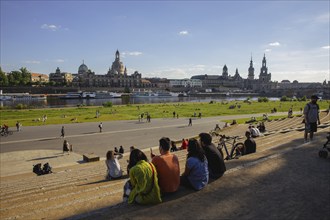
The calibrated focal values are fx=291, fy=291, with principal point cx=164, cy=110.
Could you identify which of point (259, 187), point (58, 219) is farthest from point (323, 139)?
point (58, 219)

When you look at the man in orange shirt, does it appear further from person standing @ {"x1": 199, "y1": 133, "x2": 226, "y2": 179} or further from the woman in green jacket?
person standing @ {"x1": 199, "y1": 133, "x2": 226, "y2": 179}

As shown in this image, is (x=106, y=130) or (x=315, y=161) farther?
(x=106, y=130)

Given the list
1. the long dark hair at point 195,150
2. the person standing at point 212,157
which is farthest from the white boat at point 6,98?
the long dark hair at point 195,150

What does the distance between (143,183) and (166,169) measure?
0.48 m

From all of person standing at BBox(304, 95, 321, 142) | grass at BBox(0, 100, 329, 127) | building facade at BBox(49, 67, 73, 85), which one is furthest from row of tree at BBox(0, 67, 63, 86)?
person standing at BBox(304, 95, 321, 142)

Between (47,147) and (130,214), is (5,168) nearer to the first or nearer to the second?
(47,147)

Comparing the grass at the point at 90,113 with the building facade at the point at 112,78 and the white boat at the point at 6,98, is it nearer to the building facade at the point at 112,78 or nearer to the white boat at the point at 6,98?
the white boat at the point at 6,98

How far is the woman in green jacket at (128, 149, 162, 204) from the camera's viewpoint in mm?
4641

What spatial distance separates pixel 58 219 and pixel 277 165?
5.22m

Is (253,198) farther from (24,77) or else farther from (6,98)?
(24,77)

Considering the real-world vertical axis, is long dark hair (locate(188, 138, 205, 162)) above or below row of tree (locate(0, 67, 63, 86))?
below

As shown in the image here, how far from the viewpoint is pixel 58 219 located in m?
4.87

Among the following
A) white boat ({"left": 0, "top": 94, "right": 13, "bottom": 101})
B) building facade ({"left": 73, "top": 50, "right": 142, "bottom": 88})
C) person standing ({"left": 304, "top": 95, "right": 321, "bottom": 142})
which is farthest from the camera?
building facade ({"left": 73, "top": 50, "right": 142, "bottom": 88})

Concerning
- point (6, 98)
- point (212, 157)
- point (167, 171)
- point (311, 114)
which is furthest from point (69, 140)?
point (6, 98)
